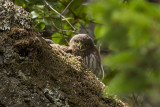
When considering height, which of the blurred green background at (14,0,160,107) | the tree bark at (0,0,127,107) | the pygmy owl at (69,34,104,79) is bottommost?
the pygmy owl at (69,34,104,79)

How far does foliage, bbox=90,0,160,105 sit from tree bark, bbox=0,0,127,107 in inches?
58.3

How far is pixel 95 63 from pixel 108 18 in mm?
3688

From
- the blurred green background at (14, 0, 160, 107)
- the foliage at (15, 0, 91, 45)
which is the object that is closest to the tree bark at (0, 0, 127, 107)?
the blurred green background at (14, 0, 160, 107)

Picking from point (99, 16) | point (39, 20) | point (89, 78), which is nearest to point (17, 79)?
point (89, 78)

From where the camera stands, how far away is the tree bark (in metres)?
2.12

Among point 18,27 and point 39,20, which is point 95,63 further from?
point 18,27

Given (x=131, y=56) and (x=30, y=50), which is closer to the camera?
(x=131, y=56)

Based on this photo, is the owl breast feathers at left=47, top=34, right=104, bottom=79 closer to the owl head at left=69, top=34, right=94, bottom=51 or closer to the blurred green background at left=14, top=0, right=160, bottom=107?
the owl head at left=69, top=34, right=94, bottom=51

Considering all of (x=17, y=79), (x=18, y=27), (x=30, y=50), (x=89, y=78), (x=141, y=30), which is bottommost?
(x=89, y=78)

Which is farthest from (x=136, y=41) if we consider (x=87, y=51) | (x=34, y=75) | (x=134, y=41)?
(x=87, y=51)

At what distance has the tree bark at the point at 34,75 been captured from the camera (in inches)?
83.6

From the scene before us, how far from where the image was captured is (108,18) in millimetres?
722

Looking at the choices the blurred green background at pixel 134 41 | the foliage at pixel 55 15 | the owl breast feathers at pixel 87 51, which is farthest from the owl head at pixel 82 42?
the blurred green background at pixel 134 41

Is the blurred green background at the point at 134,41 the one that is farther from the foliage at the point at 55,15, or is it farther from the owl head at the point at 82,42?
the foliage at the point at 55,15
